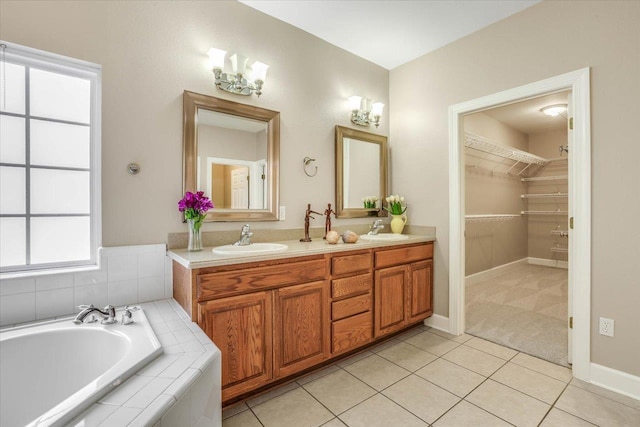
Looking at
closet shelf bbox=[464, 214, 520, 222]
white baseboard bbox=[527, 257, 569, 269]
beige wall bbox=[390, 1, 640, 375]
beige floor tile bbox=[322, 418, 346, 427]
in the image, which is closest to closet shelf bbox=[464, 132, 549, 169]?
closet shelf bbox=[464, 214, 520, 222]

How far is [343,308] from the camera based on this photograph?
2.17 m

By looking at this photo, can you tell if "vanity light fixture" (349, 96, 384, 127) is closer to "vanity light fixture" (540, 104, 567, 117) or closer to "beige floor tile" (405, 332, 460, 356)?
"beige floor tile" (405, 332, 460, 356)

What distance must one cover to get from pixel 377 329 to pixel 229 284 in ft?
4.33

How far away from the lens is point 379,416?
5.43 feet

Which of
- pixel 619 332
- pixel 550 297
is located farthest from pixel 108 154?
pixel 550 297

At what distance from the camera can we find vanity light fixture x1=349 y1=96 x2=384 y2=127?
293cm

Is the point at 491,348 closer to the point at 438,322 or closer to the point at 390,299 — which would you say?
the point at 438,322

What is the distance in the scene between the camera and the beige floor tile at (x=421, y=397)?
5.56ft

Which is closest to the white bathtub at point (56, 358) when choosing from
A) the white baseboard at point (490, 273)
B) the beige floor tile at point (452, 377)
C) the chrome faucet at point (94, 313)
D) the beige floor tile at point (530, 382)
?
the chrome faucet at point (94, 313)

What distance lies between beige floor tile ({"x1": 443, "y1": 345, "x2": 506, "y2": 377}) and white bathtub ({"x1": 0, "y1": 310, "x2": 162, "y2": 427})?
206cm

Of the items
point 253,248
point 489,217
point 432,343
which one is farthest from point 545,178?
point 253,248

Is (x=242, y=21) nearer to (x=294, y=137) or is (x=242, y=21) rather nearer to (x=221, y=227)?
(x=294, y=137)

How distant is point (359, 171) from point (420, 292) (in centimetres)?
130

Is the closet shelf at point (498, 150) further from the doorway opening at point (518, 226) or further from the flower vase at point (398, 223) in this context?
the flower vase at point (398, 223)
